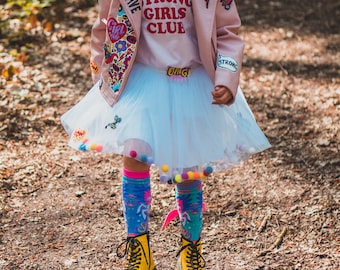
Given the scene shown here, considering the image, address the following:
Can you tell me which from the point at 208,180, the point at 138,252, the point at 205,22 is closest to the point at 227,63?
the point at 205,22

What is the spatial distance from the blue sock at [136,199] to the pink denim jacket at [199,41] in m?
0.31

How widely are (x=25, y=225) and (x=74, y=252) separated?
379mm

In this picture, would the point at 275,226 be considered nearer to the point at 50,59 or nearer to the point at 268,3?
the point at 50,59

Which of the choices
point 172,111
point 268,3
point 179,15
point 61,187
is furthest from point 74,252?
point 268,3

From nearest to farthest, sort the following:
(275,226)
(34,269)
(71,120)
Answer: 1. (71,120)
2. (34,269)
3. (275,226)

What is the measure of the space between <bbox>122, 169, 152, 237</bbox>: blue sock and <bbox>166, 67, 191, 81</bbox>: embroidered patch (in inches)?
15.6

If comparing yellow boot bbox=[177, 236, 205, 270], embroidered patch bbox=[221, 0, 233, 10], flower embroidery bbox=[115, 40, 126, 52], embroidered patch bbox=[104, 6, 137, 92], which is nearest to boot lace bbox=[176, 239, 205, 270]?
yellow boot bbox=[177, 236, 205, 270]

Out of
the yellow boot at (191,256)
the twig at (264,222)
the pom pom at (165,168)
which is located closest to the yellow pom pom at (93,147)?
the pom pom at (165,168)

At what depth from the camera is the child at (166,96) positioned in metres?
2.55

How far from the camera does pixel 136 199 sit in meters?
2.70

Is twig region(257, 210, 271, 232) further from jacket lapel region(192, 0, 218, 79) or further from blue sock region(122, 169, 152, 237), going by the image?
jacket lapel region(192, 0, 218, 79)

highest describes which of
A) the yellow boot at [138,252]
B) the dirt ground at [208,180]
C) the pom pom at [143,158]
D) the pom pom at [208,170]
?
the pom pom at [143,158]

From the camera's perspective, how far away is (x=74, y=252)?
323 centimetres

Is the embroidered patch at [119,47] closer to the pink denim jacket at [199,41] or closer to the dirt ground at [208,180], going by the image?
the pink denim jacket at [199,41]
